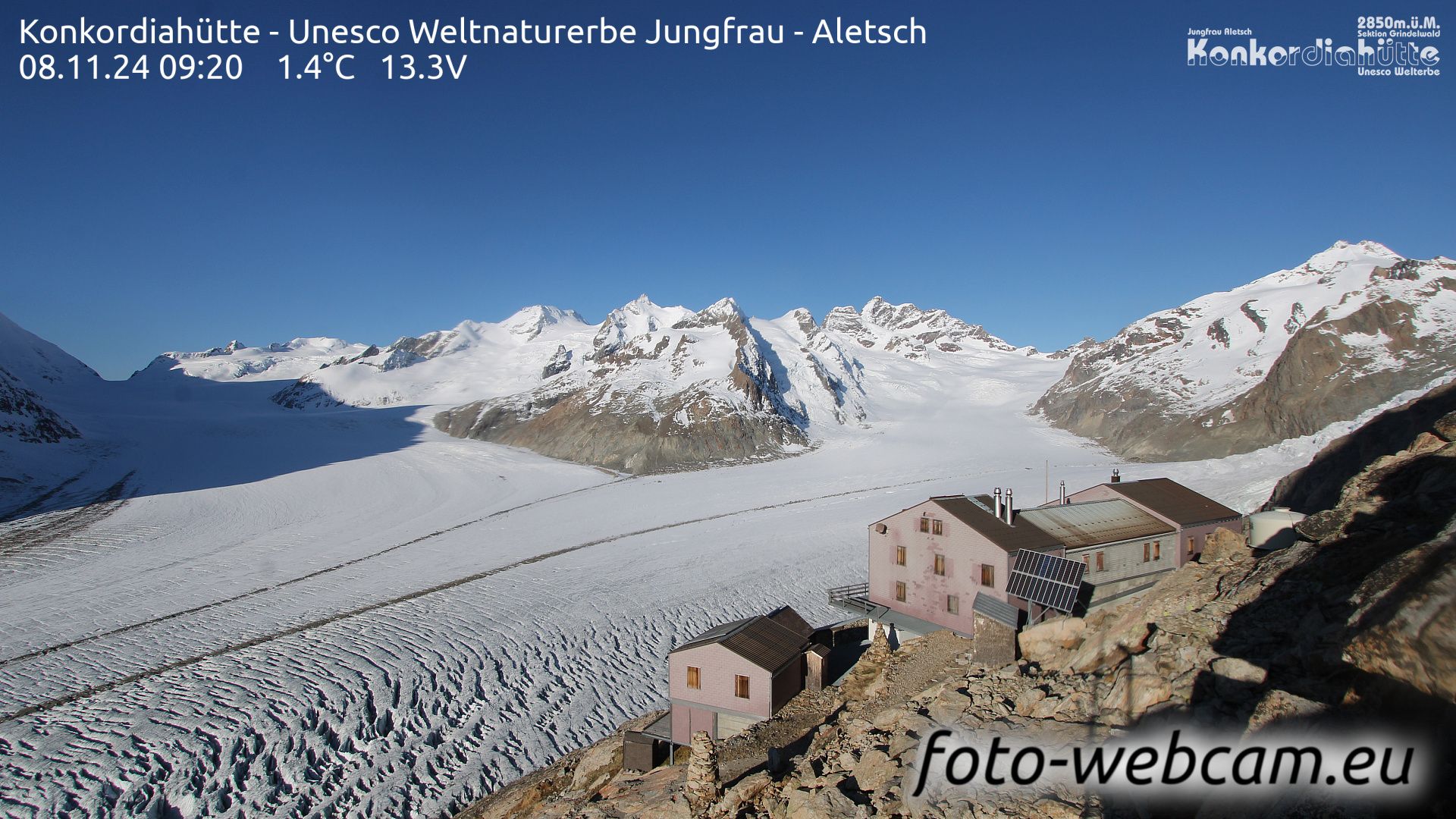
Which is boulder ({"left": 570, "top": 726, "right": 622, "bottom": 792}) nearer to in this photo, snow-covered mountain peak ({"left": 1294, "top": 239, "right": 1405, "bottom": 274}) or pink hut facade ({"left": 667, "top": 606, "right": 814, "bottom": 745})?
pink hut facade ({"left": 667, "top": 606, "right": 814, "bottom": 745})

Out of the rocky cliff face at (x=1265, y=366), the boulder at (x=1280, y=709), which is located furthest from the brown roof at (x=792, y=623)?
the rocky cliff face at (x=1265, y=366)

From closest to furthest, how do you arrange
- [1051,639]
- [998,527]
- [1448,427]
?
[1448,427]
[1051,639]
[998,527]

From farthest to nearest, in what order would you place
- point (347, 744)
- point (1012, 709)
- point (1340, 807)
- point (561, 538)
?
point (561, 538) → point (347, 744) → point (1012, 709) → point (1340, 807)

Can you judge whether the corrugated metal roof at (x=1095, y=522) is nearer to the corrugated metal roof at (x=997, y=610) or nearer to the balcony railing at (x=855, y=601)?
the corrugated metal roof at (x=997, y=610)

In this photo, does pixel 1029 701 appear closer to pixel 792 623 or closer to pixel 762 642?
pixel 762 642

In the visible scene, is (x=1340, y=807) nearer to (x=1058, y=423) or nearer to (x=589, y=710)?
(x=589, y=710)

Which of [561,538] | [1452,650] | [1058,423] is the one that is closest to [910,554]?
[1452,650]

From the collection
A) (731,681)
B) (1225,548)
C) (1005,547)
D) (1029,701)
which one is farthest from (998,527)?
(1029,701)
